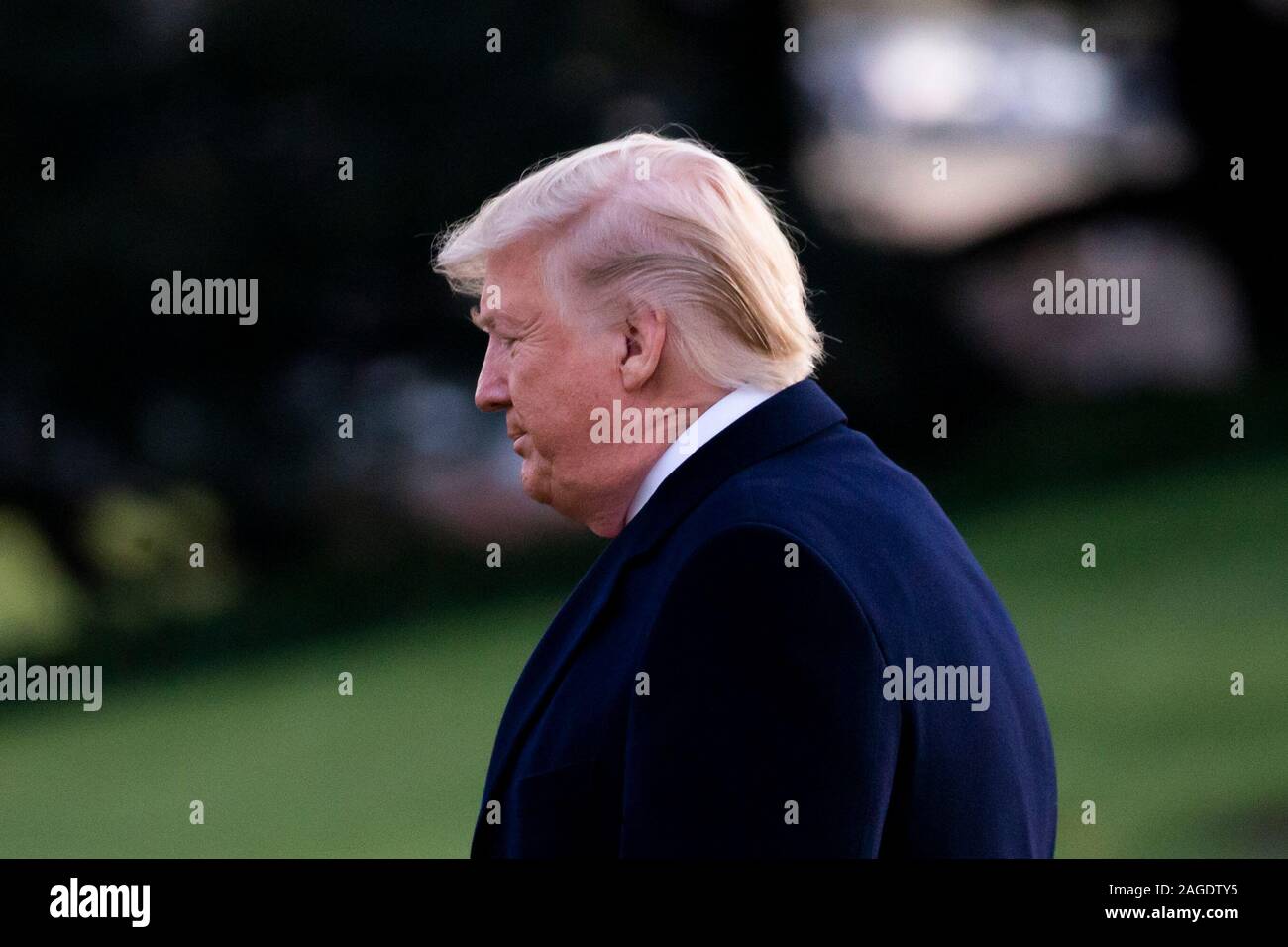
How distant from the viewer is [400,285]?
37.1 ft

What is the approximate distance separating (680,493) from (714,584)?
283 millimetres

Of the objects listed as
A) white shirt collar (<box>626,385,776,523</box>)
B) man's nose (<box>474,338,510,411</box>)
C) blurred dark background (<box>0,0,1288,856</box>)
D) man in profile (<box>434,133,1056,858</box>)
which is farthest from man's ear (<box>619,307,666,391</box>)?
blurred dark background (<box>0,0,1288,856</box>)

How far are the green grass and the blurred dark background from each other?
70 millimetres

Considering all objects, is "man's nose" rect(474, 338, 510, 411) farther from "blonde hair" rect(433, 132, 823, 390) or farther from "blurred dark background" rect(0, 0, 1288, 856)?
"blurred dark background" rect(0, 0, 1288, 856)

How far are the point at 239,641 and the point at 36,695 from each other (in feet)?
4.68

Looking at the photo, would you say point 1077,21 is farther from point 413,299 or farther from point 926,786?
point 926,786

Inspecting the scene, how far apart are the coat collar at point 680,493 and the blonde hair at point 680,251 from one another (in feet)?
0.27

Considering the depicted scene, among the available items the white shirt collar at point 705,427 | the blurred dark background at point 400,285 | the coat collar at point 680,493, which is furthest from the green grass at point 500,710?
the white shirt collar at point 705,427

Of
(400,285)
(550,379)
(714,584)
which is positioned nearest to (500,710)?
(400,285)

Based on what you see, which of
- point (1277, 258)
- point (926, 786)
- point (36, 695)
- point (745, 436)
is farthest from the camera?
point (1277, 258)

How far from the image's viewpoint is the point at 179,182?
11.2 meters

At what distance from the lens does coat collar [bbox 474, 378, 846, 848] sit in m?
2.26

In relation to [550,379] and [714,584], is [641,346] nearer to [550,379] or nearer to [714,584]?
[550,379]

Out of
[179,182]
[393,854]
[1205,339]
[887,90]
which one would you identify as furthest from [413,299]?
[1205,339]
